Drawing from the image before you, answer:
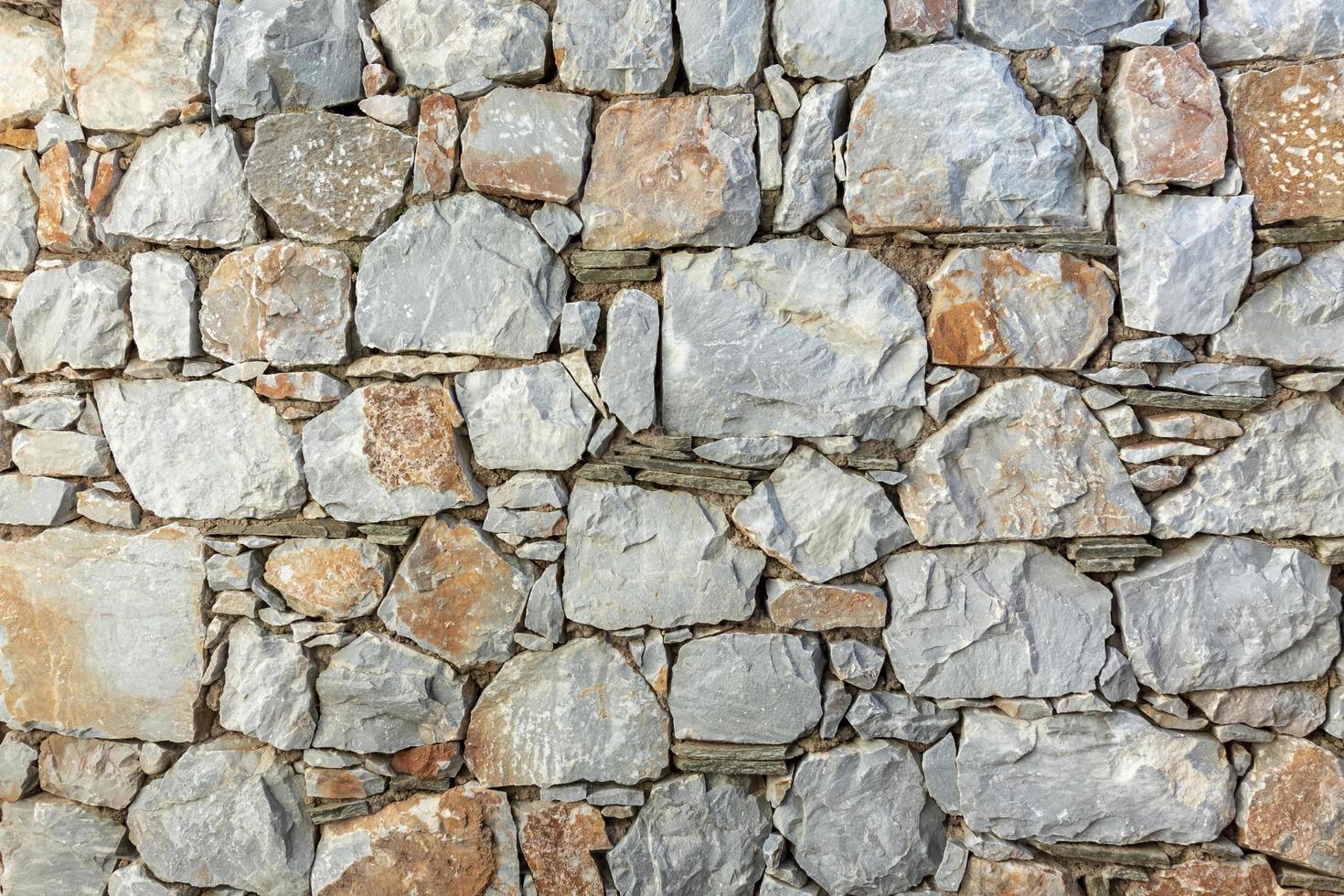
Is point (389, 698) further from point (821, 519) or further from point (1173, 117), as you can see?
point (1173, 117)

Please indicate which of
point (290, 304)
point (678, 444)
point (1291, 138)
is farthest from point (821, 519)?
point (290, 304)

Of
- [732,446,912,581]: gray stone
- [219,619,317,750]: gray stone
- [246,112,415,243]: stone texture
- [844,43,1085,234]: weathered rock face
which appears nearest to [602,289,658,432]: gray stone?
[732,446,912,581]: gray stone

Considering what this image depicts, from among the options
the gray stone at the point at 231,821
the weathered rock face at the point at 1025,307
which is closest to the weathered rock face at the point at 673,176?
the weathered rock face at the point at 1025,307

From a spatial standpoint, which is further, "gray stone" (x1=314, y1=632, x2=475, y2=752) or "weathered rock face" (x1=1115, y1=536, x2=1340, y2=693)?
"gray stone" (x1=314, y1=632, x2=475, y2=752)

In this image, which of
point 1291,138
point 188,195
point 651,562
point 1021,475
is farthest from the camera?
point 188,195

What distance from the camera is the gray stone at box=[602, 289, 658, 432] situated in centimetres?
183

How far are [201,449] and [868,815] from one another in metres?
1.74

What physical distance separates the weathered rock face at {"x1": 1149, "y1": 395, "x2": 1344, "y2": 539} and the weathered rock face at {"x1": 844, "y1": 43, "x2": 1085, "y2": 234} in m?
0.57

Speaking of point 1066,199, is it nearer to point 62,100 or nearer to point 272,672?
point 272,672

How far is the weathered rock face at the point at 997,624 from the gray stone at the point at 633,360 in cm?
65

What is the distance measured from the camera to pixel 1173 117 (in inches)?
66.4

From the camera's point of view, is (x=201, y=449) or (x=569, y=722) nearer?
(x=569, y=722)

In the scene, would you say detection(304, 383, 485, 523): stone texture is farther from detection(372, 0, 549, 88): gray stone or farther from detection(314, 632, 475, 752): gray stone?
detection(372, 0, 549, 88): gray stone

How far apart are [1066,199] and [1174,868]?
142cm
